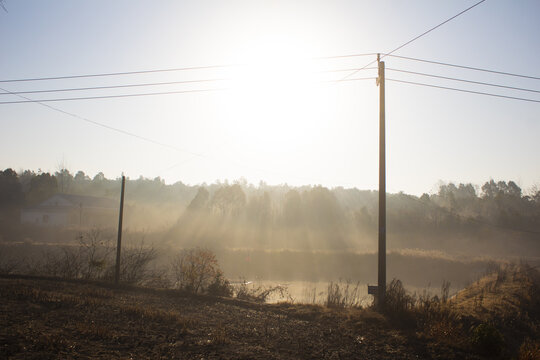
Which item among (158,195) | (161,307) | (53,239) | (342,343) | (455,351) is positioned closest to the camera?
(455,351)

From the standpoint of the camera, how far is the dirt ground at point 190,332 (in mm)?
6871

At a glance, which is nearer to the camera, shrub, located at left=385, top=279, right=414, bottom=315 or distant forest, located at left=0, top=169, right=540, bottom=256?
shrub, located at left=385, top=279, right=414, bottom=315

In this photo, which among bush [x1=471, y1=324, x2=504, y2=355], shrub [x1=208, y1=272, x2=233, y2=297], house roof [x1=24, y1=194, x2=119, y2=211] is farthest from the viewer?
house roof [x1=24, y1=194, x2=119, y2=211]

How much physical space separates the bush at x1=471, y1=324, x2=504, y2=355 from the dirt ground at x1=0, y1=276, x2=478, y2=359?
39 cm

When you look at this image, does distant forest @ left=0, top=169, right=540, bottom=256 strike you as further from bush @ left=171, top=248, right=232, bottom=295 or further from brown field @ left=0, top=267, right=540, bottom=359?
brown field @ left=0, top=267, right=540, bottom=359

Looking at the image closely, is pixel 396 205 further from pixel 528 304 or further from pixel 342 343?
pixel 342 343

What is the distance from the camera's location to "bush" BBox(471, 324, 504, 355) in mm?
7418

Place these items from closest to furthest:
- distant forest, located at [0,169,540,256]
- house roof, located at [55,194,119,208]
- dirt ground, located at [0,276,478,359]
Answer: dirt ground, located at [0,276,478,359]
distant forest, located at [0,169,540,256]
house roof, located at [55,194,119,208]

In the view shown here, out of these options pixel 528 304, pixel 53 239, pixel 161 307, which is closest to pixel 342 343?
pixel 161 307

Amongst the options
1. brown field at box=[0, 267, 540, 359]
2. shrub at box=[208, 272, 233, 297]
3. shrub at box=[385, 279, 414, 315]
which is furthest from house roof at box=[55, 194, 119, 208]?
shrub at box=[385, 279, 414, 315]

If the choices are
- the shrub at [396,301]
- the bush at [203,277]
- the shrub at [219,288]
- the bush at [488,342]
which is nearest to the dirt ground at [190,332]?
the bush at [488,342]

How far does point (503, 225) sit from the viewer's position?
59.0 metres

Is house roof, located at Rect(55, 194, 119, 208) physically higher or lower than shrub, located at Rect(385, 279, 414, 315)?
higher

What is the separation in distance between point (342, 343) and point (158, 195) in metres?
120
